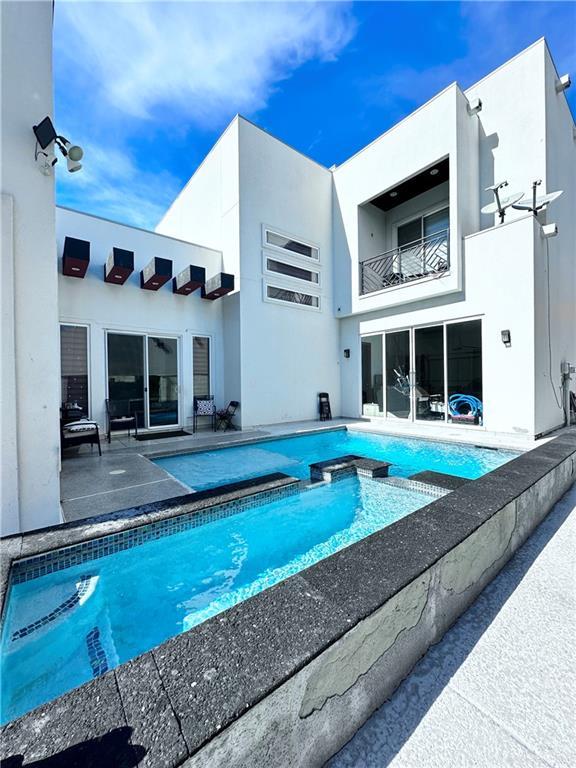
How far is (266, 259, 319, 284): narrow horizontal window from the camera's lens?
9386 mm

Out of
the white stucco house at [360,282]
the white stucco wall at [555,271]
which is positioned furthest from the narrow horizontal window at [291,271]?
the white stucco wall at [555,271]

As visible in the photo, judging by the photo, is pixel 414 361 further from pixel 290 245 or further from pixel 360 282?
pixel 290 245

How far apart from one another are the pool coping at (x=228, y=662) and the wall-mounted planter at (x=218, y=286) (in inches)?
288

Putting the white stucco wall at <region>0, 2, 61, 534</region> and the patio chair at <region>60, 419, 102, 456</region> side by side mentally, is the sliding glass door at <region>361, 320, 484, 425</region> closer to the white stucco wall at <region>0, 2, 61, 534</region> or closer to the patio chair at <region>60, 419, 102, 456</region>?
the patio chair at <region>60, 419, 102, 456</region>

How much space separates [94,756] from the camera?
2.77 ft

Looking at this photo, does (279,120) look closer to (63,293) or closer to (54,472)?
(63,293)

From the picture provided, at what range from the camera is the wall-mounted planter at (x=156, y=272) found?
7.29m

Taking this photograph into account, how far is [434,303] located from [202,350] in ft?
20.2

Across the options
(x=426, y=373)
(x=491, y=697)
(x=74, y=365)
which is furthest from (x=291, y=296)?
(x=491, y=697)

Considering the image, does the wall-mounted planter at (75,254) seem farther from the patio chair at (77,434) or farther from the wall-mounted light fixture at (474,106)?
the wall-mounted light fixture at (474,106)

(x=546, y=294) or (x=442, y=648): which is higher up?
(x=546, y=294)

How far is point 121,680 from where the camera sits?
1.08 m

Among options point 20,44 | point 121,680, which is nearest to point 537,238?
point 20,44

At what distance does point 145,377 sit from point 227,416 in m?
2.22
